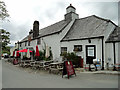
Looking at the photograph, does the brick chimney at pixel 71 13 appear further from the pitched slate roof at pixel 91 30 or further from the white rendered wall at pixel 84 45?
the white rendered wall at pixel 84 45

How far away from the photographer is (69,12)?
49.0 feet

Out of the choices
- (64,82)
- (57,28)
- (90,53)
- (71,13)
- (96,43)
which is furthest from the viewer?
(57,28)

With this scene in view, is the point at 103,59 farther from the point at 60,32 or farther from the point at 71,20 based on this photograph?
the point at 71,20

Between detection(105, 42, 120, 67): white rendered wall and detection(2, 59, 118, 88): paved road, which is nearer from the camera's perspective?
detection(2, 59, 118, 88): paved road

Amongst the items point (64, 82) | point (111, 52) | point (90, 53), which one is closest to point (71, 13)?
point (90, 53)

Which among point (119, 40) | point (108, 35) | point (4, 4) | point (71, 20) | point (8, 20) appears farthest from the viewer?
point (71, 20)

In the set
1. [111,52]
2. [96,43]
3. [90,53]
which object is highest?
[96,43]

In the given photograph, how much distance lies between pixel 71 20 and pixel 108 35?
7.32 m

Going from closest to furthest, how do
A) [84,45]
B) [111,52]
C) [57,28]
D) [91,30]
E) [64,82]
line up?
[64,82], [111,52], [84,45], [91,30], [57,28]

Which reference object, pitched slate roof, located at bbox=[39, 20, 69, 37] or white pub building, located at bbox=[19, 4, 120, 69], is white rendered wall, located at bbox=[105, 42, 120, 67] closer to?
white pub building, located at bbox=[19, 4, 120, 69]

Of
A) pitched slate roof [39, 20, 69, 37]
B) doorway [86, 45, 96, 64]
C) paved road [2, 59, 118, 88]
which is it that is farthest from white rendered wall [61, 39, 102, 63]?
paved road [2, 59, 118, 88]

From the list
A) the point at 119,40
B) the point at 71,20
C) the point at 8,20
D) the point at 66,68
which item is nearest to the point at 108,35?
the point at 119,40

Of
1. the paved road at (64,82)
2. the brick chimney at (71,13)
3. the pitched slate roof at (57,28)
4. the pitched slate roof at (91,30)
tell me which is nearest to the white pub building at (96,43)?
the pitched slate roof at (91,30)

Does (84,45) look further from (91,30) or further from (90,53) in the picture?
(91,30)
